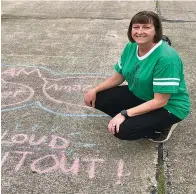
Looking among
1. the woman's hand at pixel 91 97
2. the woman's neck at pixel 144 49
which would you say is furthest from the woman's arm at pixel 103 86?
the woman's neck at pixel 144 49

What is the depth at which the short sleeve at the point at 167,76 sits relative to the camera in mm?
2805

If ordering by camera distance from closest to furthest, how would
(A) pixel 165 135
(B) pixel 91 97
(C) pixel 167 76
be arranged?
(C) pixel 167 76 → (A) pixel 165 135 → (B) pixel 91 97

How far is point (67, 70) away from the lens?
16.0 feet

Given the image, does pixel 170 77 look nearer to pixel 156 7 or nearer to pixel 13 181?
pixel 13 181

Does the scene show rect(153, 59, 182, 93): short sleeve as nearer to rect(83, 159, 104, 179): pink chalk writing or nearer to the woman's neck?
the woman's neck

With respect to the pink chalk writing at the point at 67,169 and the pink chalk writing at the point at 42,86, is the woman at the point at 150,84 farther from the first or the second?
the pink chalk writing at the point at 42,86

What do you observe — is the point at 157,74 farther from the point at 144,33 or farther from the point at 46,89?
the point at 46,89

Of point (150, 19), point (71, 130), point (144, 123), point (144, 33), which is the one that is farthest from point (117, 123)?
point (150, 19)

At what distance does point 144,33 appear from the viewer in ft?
9.45

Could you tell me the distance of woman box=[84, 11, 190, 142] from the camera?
2828mm

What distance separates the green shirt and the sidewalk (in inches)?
15.8

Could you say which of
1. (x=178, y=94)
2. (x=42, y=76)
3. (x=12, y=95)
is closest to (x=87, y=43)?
(x=42, y=76)

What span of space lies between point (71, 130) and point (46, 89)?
1.00m

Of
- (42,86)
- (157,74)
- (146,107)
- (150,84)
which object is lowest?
(42,86)
